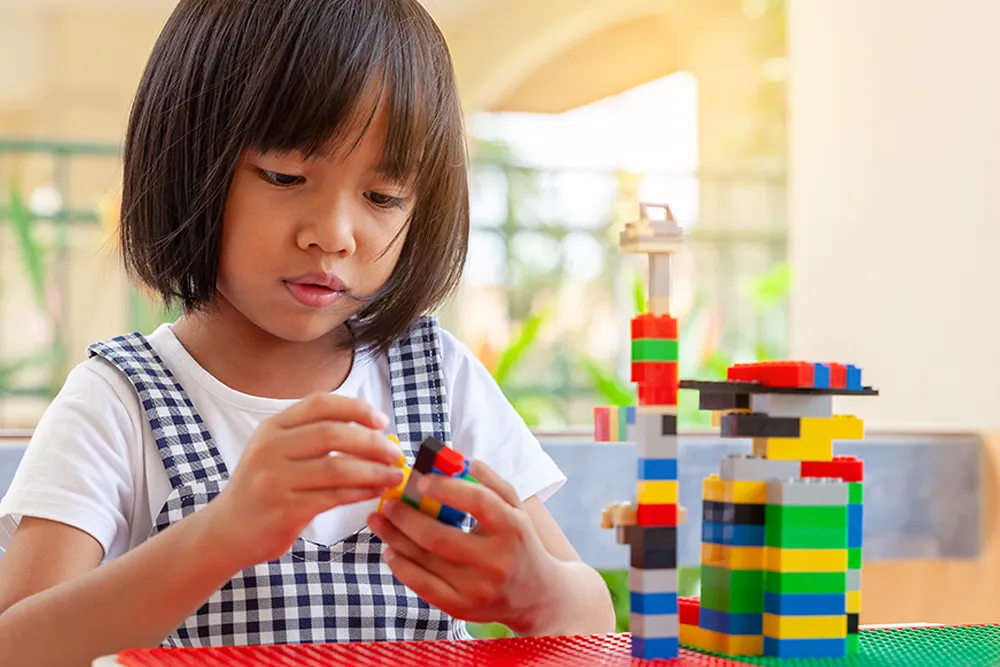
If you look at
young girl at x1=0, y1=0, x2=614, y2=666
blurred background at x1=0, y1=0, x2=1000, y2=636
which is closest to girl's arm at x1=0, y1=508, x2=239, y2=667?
young girl at x1=0, y1=0, x2=614, y2=666

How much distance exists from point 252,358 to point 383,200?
186 millimetres

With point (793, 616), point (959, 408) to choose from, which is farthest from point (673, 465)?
point (959, 408)

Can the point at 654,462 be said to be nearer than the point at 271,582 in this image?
Yes

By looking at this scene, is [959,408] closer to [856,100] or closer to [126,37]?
[856,100]

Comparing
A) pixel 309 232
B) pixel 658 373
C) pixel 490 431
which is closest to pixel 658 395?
pixel 658 373

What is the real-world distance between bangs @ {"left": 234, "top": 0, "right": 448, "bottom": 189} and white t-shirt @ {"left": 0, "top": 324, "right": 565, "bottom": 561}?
192mm

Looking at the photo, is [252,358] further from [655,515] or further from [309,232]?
[655,515]

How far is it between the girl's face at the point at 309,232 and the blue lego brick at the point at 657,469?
1.01ft

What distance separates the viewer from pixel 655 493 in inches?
22.7

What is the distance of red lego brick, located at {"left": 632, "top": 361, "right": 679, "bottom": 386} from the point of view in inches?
22.9

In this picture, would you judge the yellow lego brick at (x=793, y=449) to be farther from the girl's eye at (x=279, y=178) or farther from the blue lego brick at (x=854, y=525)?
the girl's eye at (x=279, y=178)

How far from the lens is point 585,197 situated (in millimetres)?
4770

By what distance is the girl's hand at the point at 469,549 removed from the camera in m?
0.62

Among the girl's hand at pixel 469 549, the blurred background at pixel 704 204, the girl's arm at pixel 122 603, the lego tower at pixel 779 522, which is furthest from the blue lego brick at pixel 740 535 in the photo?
the blurred background at pixel 704 204
